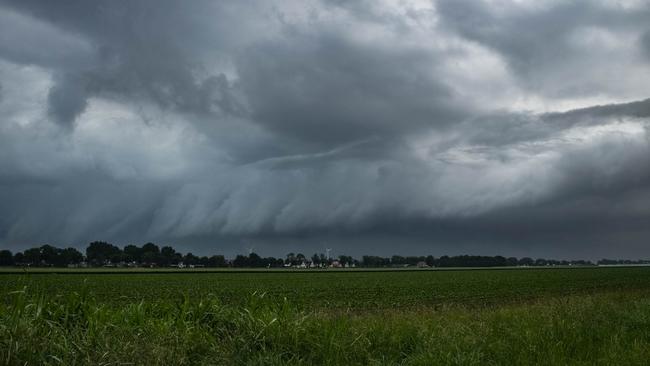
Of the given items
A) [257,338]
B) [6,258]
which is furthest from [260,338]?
[6,258]

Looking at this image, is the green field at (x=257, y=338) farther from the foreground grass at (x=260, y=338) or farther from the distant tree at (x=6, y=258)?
the distant tree at (x=6, y=258)

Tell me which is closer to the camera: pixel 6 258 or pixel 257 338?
pixel 257 338

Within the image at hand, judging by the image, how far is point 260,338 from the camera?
10.7 m

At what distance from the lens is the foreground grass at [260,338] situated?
910cm

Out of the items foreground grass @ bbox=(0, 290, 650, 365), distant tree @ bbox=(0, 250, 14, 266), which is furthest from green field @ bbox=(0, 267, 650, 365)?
distant tree @ bbox=(0, 250, 14, 266)

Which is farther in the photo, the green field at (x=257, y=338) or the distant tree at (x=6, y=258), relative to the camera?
the distant tree at (x=6, y=258)

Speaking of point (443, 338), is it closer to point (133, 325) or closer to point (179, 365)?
point (179, 365)

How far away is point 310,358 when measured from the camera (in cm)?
1016

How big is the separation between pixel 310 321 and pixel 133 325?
3.67 m

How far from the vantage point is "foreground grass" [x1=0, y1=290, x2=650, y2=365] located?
29.9ft

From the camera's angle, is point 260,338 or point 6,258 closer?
point 260,338

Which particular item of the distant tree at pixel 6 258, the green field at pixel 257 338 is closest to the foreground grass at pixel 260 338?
the green field at pixel 257 338

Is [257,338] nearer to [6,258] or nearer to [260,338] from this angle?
[260,338]

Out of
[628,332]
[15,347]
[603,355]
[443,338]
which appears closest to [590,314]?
[628,332]
